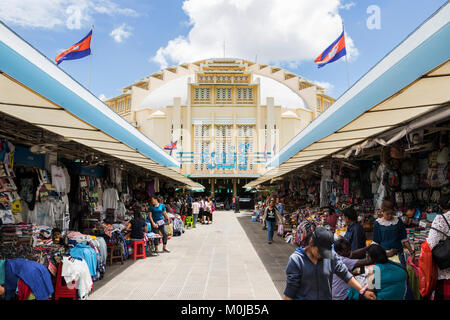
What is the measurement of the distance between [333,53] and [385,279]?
25.7 feet

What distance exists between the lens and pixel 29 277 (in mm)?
3701

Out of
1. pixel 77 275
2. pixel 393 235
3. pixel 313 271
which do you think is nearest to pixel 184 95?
pixel 77 275

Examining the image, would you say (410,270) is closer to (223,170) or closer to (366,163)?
(366,163)

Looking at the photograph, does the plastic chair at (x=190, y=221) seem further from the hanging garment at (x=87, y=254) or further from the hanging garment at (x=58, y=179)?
the hanging garment at (x=87, y=254)

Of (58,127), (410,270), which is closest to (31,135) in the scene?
(58,127)

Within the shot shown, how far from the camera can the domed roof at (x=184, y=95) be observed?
1446 inches

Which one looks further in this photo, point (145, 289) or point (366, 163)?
point (366, 163)

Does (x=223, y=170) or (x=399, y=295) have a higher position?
(x=223, y=170)

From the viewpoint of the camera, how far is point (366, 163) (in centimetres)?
689

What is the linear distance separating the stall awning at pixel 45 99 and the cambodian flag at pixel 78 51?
160 inches

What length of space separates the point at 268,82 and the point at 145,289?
38.8 metres

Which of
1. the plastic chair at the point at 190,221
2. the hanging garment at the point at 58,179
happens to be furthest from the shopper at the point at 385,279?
the plastic chair at the point at 190,221

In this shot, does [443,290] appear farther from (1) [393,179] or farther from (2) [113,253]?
(2) [113,253]

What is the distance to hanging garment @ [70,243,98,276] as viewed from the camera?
4737 mm
